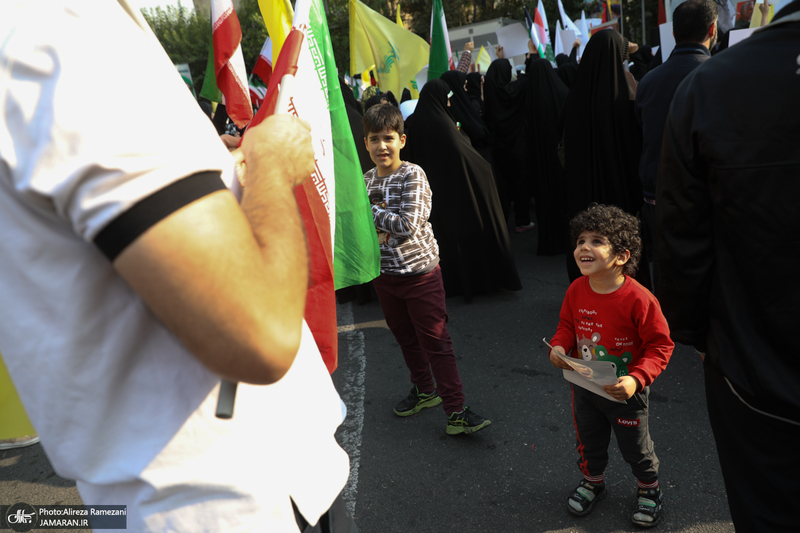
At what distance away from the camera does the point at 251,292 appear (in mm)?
715

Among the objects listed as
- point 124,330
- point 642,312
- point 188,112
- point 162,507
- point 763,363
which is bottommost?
point 642,312

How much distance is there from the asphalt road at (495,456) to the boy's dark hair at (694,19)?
84.2 inches

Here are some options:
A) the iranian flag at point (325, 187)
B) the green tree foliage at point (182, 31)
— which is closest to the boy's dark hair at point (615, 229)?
the iranian flag at point (325, 187)

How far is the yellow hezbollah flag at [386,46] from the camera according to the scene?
6324 mm

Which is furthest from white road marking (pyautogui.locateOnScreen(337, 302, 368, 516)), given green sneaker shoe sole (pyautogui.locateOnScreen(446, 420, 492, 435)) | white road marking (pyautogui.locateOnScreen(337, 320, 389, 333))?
green sneaker shoe sole (pyautogui.locateOnScreen(446, 420, 492, 435))

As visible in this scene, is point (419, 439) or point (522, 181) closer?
point (419, 439)

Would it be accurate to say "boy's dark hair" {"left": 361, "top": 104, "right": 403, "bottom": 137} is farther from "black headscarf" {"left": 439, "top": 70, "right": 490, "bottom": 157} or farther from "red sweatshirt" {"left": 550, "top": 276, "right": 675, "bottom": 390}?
"black headscarf" {"left": 439, "top": 70, "right": 490, "bottom": 157}

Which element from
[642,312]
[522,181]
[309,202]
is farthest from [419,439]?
[522,181]

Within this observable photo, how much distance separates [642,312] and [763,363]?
713mm

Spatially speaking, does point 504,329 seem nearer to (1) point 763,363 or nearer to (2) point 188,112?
(1) point 763,363

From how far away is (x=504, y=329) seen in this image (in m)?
4.66

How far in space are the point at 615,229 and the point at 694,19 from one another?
204 centimetres

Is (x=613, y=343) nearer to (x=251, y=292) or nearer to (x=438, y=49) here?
(x=251, y=292)

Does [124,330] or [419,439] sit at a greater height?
[124,330]
